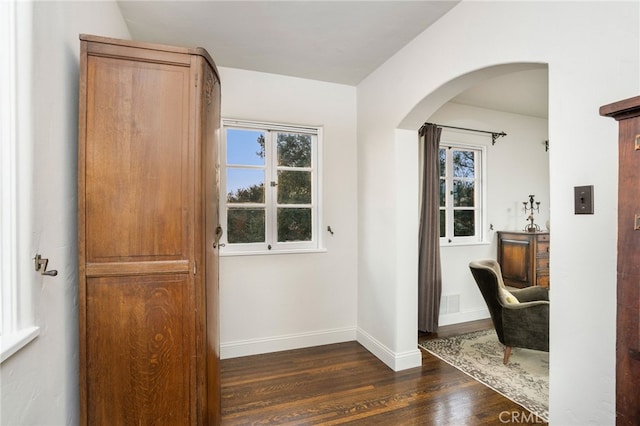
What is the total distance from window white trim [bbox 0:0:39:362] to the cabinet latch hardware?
0.08 meters

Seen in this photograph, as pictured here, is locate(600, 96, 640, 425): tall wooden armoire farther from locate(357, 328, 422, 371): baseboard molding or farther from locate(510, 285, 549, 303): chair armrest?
locate(510, 285, 549, 303): chair armrest

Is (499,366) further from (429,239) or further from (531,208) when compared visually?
(531,208)

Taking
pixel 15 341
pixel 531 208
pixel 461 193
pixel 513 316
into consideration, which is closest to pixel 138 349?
pixel 15 341

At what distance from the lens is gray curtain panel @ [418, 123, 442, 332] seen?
323cm

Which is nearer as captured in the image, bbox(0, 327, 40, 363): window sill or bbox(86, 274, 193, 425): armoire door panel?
bbox(0, 327, 40, 363): window sill

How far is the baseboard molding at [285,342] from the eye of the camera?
2.78 metres

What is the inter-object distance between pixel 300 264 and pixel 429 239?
4.59 feet

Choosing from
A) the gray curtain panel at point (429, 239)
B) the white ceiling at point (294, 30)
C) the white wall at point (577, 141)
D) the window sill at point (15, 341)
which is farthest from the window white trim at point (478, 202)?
the window sill at point (15, 341)

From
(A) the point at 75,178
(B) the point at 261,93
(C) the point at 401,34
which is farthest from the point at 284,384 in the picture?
(C) the point at 401,34

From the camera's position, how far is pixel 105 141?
4.29ft

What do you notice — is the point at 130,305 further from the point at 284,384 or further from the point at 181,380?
the point at 284,384

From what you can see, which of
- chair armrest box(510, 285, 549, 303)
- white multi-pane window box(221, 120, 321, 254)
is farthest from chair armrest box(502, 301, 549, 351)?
white multi-pane window box(221, 120, 321, 254)

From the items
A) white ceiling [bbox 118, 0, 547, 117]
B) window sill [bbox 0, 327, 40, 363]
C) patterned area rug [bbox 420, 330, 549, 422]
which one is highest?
white ceiling [bbox 118, 0, 547, 117]

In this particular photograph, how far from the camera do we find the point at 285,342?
2.94 metres
